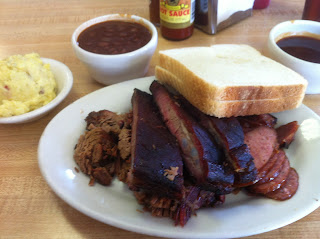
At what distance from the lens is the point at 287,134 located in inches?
61.6

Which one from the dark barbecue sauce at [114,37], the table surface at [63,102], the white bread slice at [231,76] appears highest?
the dark barbecue sauce at [114,37]

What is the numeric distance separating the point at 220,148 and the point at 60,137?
0.89 metres

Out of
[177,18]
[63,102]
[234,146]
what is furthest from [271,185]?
[177,18]

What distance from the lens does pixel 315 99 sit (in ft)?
6.78

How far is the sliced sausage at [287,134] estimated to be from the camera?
5.10ft

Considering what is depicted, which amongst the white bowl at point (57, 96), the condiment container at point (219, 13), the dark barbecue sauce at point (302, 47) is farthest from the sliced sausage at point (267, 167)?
the condiment container at point (219, 13)

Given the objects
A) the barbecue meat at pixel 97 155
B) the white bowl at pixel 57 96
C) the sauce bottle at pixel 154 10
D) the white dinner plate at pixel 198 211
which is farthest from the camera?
the sauce bottle at pixel 154 10

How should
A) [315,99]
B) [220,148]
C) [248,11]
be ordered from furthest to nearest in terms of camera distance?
[248,11] → [315,99] → [220,148]

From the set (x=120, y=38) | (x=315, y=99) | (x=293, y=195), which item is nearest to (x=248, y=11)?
(x=315, y=99)

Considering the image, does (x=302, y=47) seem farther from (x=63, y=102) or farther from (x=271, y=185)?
(x=63, y=102)

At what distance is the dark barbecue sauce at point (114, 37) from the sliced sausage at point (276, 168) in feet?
3.99

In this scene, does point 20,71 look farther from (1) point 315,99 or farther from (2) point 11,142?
(1) point 315,99

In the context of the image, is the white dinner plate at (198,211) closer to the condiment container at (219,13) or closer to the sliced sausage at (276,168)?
the sliced sausage at (276,168)

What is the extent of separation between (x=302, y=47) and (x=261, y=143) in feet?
3.69
